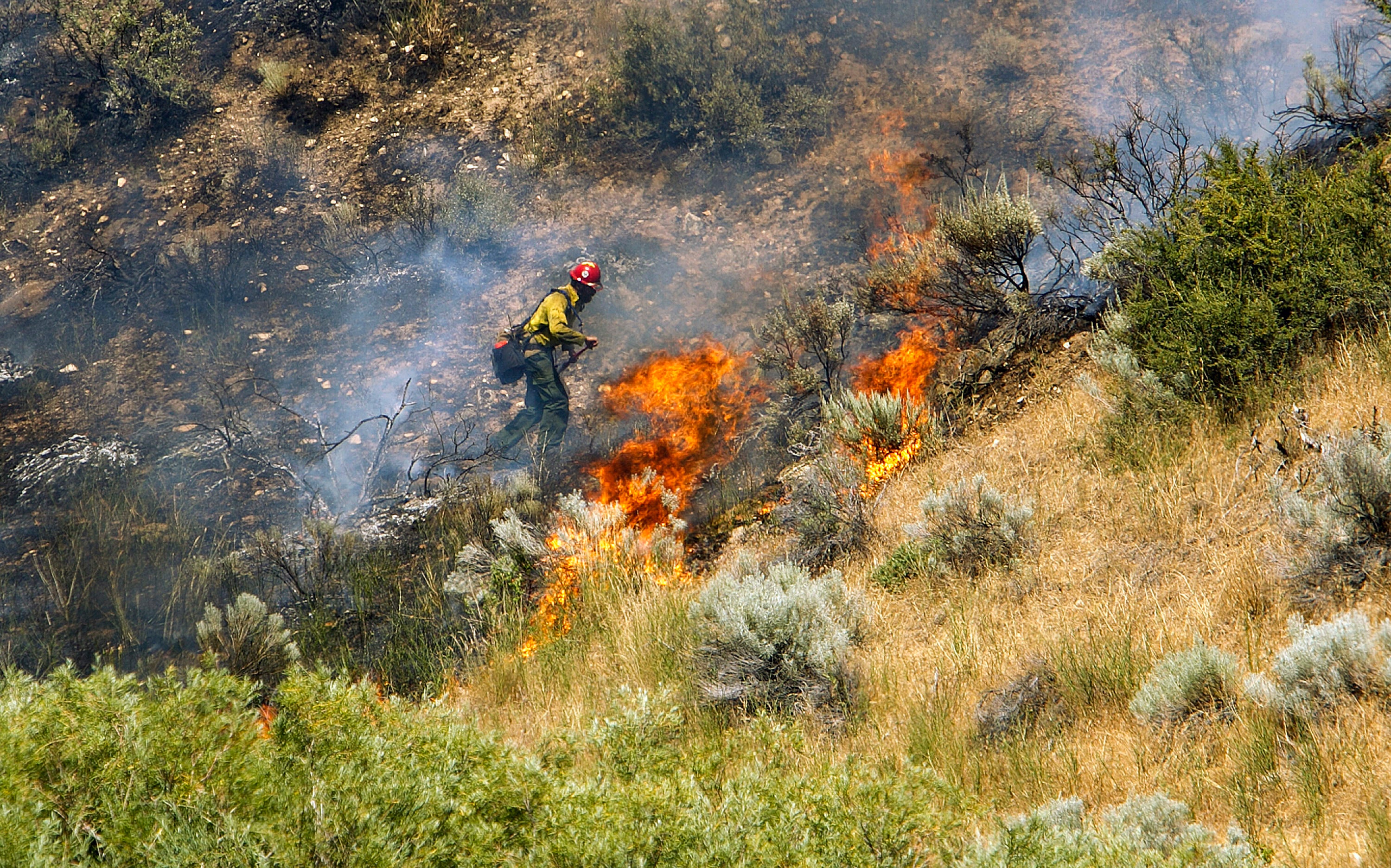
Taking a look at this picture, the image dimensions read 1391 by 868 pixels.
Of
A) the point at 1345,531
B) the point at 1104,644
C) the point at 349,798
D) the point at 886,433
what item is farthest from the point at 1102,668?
the point at 886,433

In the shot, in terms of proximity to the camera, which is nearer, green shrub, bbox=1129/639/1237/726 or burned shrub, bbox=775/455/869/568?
green shrub, bbox=1129/639/1237/726

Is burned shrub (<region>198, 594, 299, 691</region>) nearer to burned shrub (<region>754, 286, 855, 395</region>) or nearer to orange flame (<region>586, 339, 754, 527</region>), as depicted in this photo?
orange flame (<region>586, 339, 754, 527</region>)

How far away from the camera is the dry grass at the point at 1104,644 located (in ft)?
8.55

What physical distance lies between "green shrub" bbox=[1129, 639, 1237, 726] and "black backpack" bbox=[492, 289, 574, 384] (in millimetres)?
7217

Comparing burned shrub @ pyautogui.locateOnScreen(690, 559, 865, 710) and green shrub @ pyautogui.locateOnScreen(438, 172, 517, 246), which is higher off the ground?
green shrub @ pyautogui.locateOnScreen(438, 172, 517, 246)

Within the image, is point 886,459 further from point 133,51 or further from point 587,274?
point 133,51

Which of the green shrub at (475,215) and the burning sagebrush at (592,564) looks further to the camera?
the green shrub at (475,215)

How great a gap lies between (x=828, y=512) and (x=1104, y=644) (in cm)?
248

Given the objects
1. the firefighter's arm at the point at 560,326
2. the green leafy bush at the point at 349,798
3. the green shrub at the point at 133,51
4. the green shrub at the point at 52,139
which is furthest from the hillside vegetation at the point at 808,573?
the green shrub at the point at 133,51

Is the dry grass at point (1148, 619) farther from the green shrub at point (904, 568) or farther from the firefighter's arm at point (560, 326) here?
the firefighter's arm at point (560, 326)

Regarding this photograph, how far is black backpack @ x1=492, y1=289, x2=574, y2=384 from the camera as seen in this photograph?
9.16 meters

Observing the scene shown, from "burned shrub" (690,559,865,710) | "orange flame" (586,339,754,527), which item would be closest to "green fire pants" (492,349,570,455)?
"orange flame" (586,339,754,527)

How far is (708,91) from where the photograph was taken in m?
12.5

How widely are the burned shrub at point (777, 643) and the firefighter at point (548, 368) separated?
5194 millimetres
